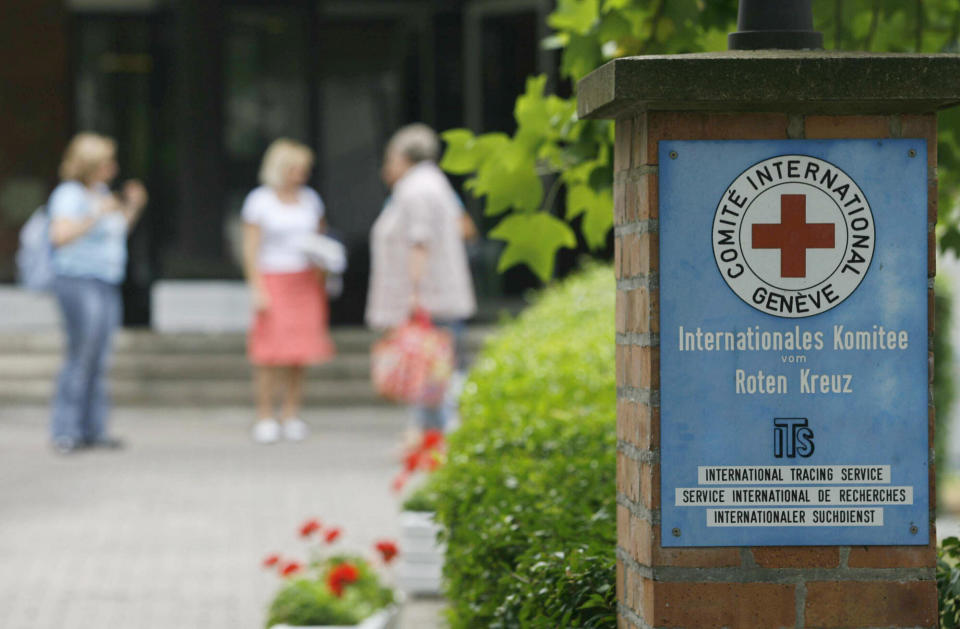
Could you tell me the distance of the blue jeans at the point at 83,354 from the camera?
10398mm

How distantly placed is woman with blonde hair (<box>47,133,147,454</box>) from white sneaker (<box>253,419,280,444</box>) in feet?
4.22

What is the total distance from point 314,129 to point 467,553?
12.3 meters

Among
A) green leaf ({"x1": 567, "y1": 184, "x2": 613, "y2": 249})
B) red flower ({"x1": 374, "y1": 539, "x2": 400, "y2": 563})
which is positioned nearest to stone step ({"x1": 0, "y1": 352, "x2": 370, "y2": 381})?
red flower ({"x1": 374, "y1": 539, "x2": 400, "y2": 563})

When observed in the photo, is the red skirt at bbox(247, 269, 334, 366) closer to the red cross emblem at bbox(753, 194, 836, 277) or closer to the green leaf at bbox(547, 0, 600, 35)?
the green leaf at bbox(547, 0, 600, 35)

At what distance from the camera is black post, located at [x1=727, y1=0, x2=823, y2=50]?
3047mm

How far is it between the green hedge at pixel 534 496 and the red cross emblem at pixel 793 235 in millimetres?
779

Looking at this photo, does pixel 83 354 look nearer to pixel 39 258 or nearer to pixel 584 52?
pixel 39 258

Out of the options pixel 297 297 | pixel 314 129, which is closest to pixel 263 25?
pixel 314 129

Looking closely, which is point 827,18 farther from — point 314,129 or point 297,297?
point 314,129

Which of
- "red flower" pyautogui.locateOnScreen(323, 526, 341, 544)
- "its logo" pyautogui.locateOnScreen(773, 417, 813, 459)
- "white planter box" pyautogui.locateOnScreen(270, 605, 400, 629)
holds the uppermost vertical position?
"its logo" pyautogui.locateOnScreen(773, 417, 813, 459)

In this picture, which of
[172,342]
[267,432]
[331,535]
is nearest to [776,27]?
[331,535]

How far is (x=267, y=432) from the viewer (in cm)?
1153

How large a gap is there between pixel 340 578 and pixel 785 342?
2353 mm

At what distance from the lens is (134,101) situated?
16.0 metres
